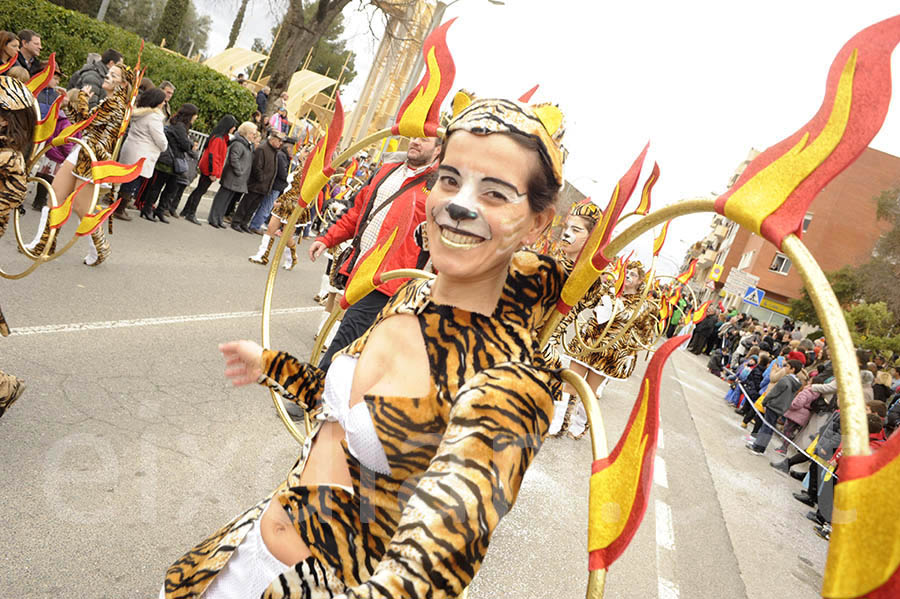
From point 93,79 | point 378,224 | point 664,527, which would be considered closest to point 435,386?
point 378,224

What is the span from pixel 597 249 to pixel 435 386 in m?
0.46

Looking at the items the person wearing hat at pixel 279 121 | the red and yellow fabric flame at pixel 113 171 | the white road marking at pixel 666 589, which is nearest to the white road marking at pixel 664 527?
the white road marking at pixel 666 589

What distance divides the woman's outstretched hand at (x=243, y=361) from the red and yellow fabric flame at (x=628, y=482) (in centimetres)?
102

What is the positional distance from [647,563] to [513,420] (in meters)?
4.31

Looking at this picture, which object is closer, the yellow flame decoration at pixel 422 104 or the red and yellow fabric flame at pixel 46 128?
the yellow flame decoration at pixel 422 104

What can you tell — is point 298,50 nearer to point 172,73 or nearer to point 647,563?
point 172,73

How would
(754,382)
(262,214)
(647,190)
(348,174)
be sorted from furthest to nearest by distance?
(754,382), (262,214), (348,174), (647,190)

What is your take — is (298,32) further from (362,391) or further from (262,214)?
(362,391)

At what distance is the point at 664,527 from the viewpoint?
579cm

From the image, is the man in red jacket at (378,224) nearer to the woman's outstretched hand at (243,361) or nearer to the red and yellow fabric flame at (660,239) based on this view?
the red and yellow fabric flame at (660,239)

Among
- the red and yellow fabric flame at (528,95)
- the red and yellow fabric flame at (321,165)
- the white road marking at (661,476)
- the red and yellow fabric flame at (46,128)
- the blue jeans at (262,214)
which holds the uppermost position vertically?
the red and yellow fabric flame at (528,95)

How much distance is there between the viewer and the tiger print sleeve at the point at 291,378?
1.81 m

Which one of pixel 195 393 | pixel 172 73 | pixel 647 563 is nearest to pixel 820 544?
pixel 647 563

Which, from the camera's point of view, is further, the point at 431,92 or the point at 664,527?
the point at 664,527
